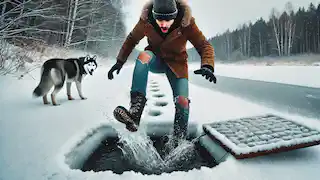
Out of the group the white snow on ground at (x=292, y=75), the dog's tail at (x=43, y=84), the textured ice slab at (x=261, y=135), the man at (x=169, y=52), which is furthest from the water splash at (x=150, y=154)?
the white snow on ground at (x=292, y=75)

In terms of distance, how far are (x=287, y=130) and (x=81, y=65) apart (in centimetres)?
207

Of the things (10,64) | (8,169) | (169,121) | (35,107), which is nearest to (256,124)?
(169,121)

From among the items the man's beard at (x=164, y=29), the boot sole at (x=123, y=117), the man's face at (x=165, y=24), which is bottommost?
the boot sole at (x=123, y=117)

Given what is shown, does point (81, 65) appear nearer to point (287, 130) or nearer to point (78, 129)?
point (78, 129)

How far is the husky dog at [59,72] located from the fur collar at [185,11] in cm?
114

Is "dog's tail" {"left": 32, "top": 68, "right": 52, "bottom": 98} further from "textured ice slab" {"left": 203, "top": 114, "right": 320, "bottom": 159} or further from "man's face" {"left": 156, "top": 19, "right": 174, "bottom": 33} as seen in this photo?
"textured ice slab" {"left": 203, "top": 114, "right": 320, "bottom": 159}

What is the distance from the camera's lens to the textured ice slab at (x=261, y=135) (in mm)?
842

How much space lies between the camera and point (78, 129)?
112 cm

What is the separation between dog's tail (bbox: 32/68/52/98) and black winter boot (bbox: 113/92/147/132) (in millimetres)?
1104

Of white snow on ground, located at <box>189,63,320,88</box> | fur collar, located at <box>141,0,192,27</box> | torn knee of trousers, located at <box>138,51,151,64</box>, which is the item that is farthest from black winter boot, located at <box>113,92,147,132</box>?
white snow on ground, located at <box>189,63,320,88</box>

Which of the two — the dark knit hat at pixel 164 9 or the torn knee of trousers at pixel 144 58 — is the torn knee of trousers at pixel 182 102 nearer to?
the torn knee of trousers at pixel 144 58

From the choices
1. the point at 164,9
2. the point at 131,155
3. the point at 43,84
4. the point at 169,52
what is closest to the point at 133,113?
the point at 131,155

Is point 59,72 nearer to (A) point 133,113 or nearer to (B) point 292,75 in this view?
(A) point 133,113

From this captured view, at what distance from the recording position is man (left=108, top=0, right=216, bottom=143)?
1021 millimetres
